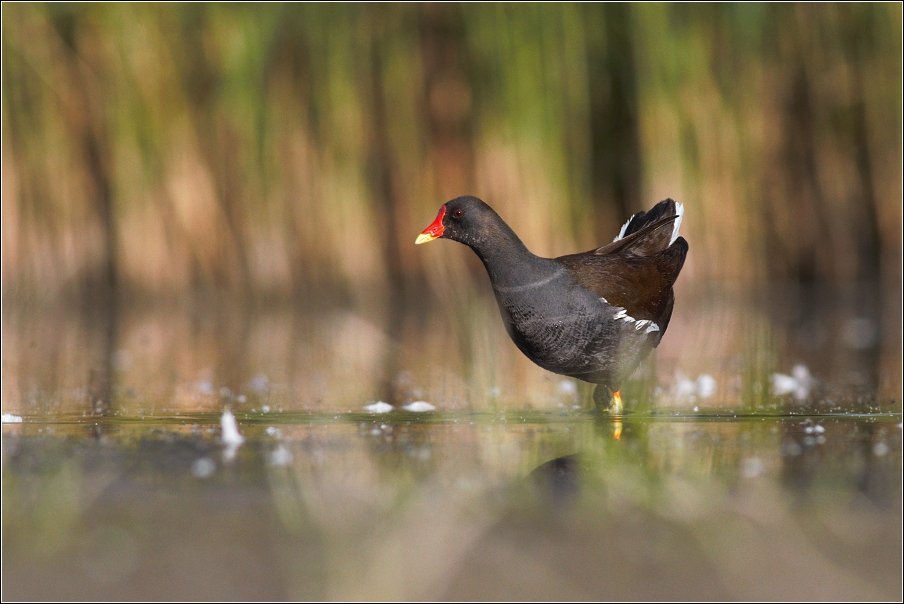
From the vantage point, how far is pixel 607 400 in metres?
3.16

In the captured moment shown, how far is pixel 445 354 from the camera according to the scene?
4438mm

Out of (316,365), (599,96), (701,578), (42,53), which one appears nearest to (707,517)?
(701,578)

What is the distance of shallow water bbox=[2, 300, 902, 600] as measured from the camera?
1475mm

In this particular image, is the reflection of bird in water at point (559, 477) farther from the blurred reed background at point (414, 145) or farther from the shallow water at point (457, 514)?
the blurred reed background at point (414, 145)

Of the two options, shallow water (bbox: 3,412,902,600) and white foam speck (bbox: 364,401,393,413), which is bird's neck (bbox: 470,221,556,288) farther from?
shallow water (bbox: 3,412,902,600)

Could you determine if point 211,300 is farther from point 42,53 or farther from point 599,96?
point 599,96

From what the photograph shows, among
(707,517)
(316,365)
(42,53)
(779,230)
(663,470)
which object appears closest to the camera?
(707,517)

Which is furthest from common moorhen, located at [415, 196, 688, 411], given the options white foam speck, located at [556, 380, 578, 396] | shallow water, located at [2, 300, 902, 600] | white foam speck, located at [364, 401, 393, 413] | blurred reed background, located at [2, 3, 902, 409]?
blurred reed background, located at [2, 3, 902, 409]

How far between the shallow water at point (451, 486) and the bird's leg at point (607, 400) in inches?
1.6

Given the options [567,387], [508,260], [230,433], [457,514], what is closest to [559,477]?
[457,514]

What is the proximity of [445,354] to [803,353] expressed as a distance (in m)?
1.45

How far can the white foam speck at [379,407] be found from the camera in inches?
117

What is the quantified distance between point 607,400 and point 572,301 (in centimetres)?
32

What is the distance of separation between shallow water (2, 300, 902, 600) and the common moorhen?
0.16 metres
